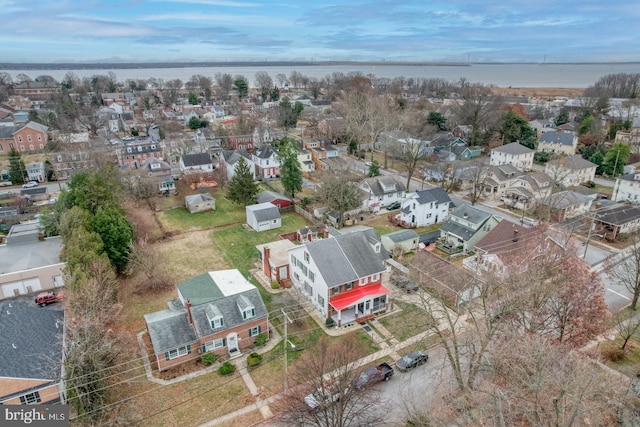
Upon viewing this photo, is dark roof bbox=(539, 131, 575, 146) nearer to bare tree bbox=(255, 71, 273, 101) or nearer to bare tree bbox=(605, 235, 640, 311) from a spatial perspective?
bare tree bbox=(605, 235, 640, 311)

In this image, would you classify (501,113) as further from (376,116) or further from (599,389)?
(599,389)

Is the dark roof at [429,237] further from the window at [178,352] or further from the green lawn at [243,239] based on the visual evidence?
the window at [178,352]

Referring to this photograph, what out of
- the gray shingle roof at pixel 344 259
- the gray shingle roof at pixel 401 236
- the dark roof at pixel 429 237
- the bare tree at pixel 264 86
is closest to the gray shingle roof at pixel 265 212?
Result: the gray shingle roof at pixel 401 236

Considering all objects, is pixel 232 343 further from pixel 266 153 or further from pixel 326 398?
pixel 266 153

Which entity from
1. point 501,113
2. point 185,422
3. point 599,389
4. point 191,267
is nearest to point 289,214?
point 191,267

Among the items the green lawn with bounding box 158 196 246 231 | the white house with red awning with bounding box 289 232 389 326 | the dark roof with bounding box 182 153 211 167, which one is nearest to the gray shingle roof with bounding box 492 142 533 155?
the green lawn with bounding box 158 196 246 231
